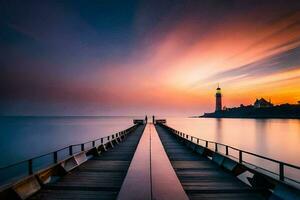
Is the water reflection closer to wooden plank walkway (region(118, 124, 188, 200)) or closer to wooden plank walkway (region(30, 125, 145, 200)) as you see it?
wooden plank walkway (region(118, 124, 188, 200))

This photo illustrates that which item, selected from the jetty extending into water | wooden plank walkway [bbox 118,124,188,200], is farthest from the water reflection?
wooden plank walkway [bbox 118,124,188,200]

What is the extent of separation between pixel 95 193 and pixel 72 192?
85 cm

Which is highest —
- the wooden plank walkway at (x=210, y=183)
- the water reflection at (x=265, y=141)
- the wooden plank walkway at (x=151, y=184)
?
the wooden plank walkway at (x=151, y=184)

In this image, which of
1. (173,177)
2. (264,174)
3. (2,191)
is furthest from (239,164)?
(2,191)

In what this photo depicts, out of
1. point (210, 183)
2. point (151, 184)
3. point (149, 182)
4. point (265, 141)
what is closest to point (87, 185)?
point (149, 182)

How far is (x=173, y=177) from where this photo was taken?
30.9 feet

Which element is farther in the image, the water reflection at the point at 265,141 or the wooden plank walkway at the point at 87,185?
the water reflection at the point at 265,141

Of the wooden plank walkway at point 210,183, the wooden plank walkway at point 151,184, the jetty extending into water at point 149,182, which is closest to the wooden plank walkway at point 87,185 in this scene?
the jetty extending into water at point 149,182

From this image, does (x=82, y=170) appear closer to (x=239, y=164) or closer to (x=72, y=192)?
(x=72, y=192)

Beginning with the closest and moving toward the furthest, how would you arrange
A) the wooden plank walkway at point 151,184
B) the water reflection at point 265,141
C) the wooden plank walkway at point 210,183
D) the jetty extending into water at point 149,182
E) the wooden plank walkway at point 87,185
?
the wooden plank walkway at point 151,184
the jetty extending into water at point 149,182
the wooden plank walkway at point 87,185
the wooden plank walkway at point 210,183
the water reflection at point 265,141

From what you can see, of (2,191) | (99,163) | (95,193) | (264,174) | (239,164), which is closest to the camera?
(2,191)

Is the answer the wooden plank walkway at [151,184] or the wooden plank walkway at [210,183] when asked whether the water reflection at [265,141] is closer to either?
the wooden plank walkway at [210,183]

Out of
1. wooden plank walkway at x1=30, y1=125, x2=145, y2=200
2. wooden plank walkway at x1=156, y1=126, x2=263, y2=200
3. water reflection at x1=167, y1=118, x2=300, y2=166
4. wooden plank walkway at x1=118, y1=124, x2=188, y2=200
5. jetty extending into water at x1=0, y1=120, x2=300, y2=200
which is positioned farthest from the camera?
water reflection at x1=167, y1=118, x2=300, y2=166

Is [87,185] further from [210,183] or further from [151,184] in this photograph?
[210,183]
